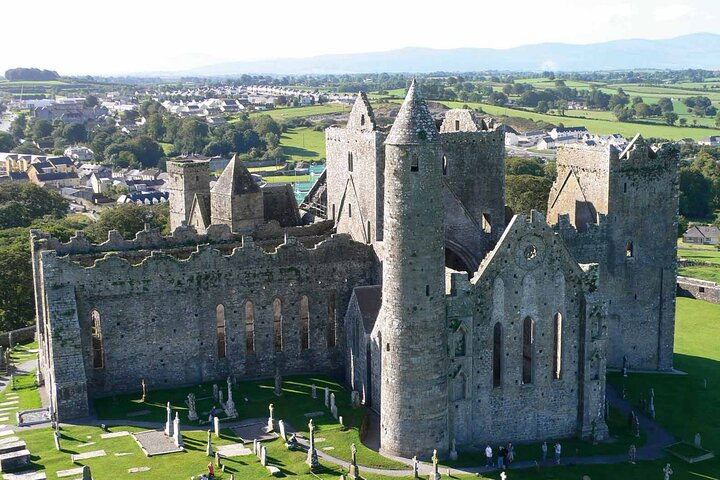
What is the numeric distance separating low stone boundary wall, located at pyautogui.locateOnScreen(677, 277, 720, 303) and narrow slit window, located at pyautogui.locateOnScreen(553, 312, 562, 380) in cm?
3577

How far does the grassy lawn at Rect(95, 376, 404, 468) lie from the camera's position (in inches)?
1528

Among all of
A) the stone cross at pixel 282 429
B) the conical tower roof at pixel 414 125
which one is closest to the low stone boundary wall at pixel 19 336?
the stone cross at pixel 282 429

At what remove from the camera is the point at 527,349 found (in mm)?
42719

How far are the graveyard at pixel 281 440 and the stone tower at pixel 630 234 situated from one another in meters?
4.43

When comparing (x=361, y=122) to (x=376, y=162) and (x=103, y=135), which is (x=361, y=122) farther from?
(x=103, y=135)

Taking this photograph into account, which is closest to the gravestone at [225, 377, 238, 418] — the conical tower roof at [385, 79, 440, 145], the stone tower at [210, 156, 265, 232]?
the stone tower at [210, 156, 265, 232]

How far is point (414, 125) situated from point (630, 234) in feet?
64.2

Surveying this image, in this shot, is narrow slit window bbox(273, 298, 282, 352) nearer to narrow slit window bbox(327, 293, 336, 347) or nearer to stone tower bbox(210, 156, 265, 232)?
narrow slit window bbox(327, 293, 336, 347)

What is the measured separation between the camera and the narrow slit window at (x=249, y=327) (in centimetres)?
4581

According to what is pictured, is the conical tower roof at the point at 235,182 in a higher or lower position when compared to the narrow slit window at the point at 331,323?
higher

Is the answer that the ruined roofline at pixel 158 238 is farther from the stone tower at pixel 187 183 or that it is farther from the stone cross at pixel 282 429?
the stone cross at pixel 282 429

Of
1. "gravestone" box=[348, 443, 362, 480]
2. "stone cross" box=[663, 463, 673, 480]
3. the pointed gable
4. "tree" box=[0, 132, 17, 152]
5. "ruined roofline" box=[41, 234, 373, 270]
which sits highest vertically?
the pointed gable

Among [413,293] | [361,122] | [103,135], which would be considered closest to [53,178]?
[103,135]

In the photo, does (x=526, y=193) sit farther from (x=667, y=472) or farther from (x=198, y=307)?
(x=667, y=472)
